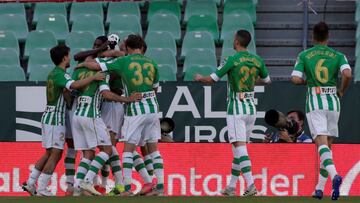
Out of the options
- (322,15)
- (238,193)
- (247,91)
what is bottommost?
(238,193)

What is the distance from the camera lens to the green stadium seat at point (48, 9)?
73.8 feet

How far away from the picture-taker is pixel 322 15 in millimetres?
22031

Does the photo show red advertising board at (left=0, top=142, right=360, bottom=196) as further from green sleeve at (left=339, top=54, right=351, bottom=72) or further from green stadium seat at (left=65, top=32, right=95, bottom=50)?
green stadium seat at (left=65, top=32, right=95, bottom=50)

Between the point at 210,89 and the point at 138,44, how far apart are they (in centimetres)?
370

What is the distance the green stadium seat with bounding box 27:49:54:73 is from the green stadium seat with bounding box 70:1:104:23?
1436 millimetres

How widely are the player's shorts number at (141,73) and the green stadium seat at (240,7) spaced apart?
708 cm

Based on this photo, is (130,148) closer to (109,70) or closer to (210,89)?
(109,70)

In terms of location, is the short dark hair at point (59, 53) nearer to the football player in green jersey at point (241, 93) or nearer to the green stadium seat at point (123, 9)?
the football player in green jersey at point (241, 93)

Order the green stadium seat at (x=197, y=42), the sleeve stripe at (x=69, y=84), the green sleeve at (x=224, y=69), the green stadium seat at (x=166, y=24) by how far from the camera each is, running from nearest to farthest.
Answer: the green sleeve at (x=224, y=69), the sleeve stripe at (x=69, y=84), the green stadium seat at (x=197, y=42), the green stadium seat at (x=166, y=24)

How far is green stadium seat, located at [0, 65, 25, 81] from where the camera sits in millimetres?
20297

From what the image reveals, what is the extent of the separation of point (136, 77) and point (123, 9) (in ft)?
25.3

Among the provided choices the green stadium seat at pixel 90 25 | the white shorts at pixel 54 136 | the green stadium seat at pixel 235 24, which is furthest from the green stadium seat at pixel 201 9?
the white shorts at pixel 54 136

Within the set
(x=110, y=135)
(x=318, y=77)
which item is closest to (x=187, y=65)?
(x=110, y=135)

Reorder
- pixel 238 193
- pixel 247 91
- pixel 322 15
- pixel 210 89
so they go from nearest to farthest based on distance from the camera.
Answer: pixel 247 91, pixel 238 193, pixel 210 89, pixel 322 15
